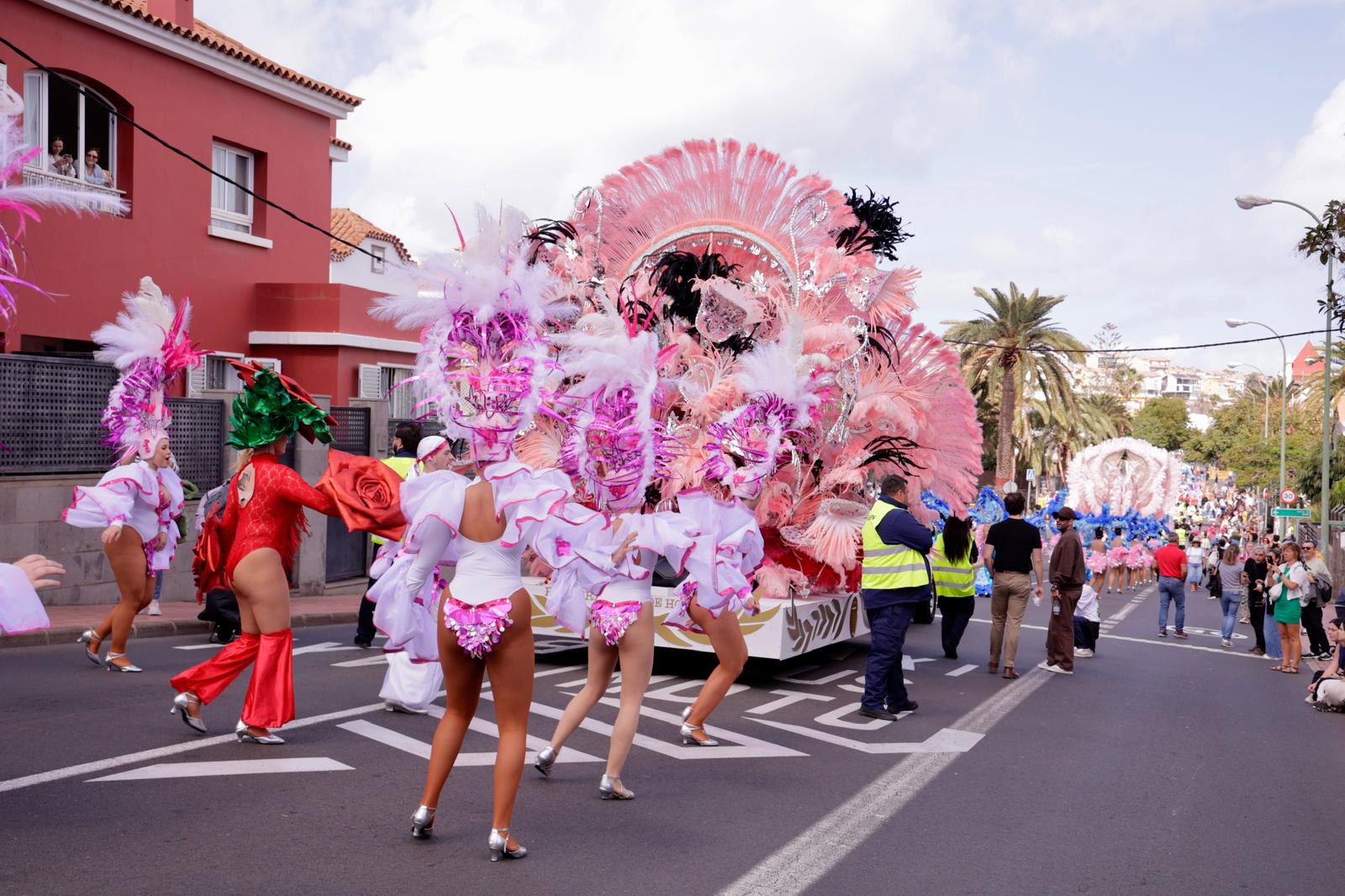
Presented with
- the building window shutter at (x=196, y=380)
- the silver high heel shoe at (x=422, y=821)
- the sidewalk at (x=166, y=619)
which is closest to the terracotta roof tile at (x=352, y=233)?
the building window shutter at (x=196, y=380)

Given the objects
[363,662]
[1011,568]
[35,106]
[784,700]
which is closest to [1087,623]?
[1011,568]

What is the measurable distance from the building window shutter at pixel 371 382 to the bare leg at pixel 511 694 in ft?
51.8

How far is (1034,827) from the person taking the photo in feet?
19.5

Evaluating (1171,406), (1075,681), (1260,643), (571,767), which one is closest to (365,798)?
(571,767)

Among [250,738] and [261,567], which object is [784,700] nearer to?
[250,738]

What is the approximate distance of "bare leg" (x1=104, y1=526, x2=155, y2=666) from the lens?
853 centimetres

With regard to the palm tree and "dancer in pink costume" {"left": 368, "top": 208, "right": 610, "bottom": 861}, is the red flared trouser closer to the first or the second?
"dancer in pink costume" {"left": 368, "top": 208, "right": 610, "bottom": 861}

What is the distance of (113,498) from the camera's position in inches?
333

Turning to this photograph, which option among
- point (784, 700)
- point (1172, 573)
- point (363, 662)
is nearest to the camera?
point (784, 700)

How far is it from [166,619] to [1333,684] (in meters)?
11.0

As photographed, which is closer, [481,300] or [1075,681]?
[481,300]

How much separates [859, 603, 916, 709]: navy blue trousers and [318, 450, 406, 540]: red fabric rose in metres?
4.01

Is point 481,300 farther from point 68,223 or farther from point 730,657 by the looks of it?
point 68,223

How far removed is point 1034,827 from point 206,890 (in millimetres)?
3826
